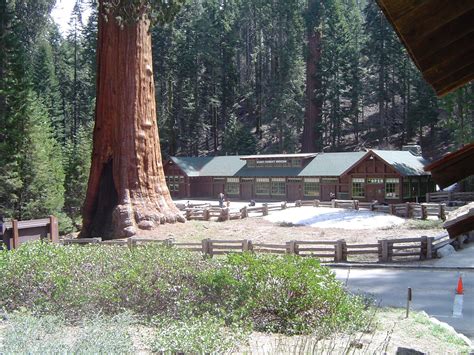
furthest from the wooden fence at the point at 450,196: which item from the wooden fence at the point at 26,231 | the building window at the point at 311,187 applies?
the wooden fence at the point at 26,231

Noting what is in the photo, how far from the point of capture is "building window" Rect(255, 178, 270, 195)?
51594 millimetres

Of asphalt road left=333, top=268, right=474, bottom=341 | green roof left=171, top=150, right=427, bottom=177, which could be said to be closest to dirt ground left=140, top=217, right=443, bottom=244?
asphalt road left=333, top=268, right=474, bottom=341

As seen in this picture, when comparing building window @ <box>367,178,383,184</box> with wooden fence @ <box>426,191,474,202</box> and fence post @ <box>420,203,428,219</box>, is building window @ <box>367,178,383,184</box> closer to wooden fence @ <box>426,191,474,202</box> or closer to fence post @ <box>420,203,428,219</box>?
wooden fence @ <box>426,191,474,202</box>

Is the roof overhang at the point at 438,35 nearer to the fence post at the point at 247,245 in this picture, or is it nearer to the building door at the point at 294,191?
the fence post at the point at 247,245

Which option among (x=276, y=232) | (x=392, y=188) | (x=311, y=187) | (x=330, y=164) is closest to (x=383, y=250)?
(x=276, y=232)

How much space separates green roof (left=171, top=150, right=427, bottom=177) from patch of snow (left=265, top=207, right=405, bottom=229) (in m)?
8.48

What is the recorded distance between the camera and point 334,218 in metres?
33.2

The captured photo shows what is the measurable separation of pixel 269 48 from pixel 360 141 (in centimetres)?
2844

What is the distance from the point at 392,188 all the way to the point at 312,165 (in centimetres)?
894

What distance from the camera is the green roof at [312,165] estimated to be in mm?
43281

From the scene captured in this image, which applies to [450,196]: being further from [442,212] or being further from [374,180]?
[442,212]

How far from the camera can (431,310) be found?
39.7 ft

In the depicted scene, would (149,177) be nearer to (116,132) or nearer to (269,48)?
(116,132)

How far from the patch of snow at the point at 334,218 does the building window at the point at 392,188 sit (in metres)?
6.97
